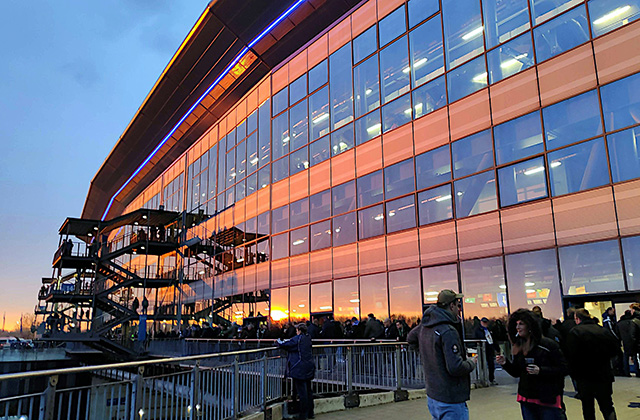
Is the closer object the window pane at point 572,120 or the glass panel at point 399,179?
the window pane at point 572,120

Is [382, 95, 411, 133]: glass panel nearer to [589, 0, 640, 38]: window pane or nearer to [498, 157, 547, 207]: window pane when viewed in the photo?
[498, 157, 547, 207]: window pane

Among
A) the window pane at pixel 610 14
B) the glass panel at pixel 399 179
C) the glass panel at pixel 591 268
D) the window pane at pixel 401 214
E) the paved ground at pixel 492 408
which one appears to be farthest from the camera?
the glass panel at pixel 399 179

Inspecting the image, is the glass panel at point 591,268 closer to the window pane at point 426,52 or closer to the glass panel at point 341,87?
the window pane at point 426,52

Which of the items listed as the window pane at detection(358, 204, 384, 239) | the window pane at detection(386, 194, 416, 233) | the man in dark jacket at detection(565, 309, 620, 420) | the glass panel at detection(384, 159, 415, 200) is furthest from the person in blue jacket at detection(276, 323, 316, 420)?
the window pane at detection(358, 204, 384, 239)

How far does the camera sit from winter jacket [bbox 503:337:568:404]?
181 inches

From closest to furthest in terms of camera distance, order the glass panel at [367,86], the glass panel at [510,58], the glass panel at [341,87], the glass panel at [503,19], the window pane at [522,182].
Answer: the window pane at [522,182] → the glass panel at [510,58] → the glass panel at [503,19] → the glass panel at [367,86] → the glass panel at [341,87]

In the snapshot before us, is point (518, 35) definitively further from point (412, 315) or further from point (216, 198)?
point (216, 198)

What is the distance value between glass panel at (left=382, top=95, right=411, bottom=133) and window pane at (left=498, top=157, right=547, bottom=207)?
216 inches

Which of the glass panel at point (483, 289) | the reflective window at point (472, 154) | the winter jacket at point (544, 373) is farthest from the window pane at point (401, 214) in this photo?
the winter jacket at point (544, 373)

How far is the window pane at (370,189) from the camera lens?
886 inches

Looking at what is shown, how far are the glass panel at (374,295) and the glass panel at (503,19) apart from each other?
34.4ft

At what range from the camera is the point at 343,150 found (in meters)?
24.9

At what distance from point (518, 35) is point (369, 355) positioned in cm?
1291

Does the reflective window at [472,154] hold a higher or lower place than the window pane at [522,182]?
higher
